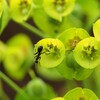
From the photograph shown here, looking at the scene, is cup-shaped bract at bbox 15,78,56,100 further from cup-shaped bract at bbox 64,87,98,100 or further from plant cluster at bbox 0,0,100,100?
cup-shaped bract at bbox 64,87,98,100

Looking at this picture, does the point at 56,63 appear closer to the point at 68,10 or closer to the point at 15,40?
the point at 68,10

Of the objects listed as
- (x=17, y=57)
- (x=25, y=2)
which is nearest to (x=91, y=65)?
(x=25, y=2)

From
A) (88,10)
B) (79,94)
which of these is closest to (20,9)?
(79,94)

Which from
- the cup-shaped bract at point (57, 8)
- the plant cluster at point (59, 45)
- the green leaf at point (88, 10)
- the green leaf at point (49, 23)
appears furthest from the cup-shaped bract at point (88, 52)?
the green leaf at point (88, 10)

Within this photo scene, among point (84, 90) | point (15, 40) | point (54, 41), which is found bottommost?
point (15, 40)

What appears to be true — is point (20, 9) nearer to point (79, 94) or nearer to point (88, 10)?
point (79, 94)

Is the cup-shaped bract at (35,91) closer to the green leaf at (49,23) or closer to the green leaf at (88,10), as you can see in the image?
the green leaf at (49,23)
